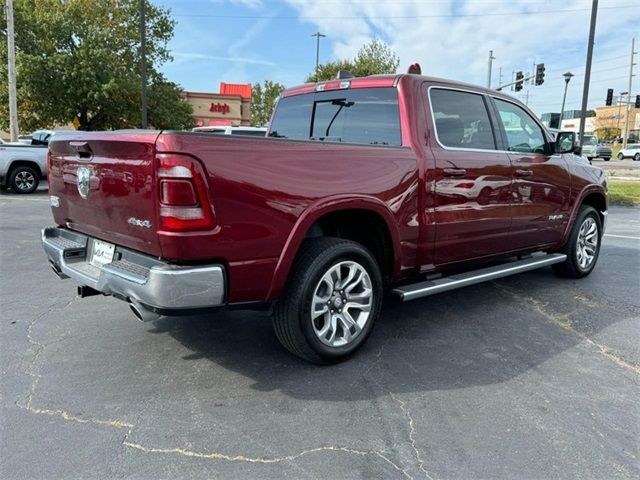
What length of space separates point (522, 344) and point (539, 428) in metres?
1.25

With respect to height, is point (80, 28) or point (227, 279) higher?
point (80, 28)

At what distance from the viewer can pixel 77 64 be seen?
24578 millimetres

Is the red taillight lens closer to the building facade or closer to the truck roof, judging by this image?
the truck roof

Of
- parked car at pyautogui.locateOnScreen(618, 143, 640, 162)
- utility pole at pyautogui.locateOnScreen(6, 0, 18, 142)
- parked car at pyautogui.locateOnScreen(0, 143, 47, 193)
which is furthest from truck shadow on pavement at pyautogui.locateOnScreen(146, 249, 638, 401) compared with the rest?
parked car at pyautogui.locateOnScreen(618, 143, 640, 162)

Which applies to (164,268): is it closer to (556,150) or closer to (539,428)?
(539,428)

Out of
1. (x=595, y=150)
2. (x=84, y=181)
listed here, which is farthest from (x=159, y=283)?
(x=595, y=150)

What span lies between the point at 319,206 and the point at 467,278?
1668mm

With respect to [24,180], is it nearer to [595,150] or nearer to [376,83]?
[376,83]

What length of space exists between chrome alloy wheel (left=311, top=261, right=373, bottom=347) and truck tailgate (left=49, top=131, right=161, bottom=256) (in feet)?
3.67

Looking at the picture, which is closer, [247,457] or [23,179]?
[247,457]

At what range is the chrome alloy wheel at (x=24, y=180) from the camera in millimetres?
13461

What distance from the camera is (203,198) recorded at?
108 inches

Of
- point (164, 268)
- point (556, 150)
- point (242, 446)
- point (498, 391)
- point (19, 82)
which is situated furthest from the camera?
point (19, 82)

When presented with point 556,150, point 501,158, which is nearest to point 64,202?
point 501,158
